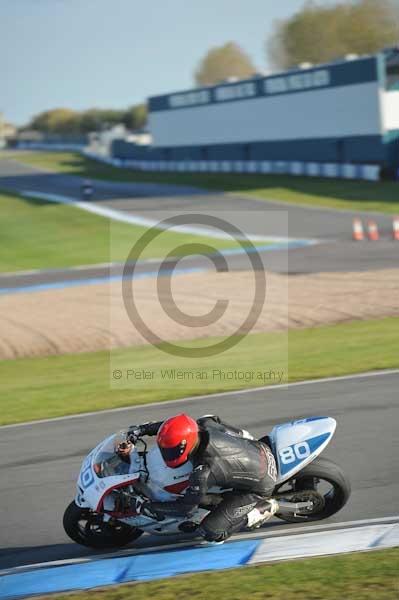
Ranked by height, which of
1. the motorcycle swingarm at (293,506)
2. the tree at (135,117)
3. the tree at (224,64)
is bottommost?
the motorcycle swingarm at (293,506)

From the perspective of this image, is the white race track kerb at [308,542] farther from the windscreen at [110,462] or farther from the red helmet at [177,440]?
the red helmet at [177,440]

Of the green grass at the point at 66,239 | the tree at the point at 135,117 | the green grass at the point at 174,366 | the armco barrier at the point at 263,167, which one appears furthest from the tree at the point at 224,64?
the green grass at the point at 174,366

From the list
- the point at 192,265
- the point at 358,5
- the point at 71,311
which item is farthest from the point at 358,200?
the point at 358,5

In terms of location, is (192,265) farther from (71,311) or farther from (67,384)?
(67,384)

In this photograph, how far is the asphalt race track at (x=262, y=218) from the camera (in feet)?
91.0

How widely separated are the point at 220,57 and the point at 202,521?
162311 millimetres

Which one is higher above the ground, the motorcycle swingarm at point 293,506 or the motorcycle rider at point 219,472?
the motorcycle rider at point 219,472

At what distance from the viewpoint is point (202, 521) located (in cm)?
801

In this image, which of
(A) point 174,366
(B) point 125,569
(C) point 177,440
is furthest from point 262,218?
(B) point 125,569

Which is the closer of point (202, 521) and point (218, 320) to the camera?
point (202, 521)

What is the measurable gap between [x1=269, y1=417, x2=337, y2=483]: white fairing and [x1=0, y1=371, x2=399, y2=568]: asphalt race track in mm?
681

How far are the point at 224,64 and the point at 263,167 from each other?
357 ft

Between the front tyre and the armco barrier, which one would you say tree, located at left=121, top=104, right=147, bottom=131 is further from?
the front tyre

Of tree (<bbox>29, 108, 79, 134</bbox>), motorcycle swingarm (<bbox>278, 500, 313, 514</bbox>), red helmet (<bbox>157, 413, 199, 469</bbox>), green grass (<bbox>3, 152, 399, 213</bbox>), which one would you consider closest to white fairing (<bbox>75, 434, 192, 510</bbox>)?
red helmet (<bbox>157, 413, 199, 469</bbox>)
